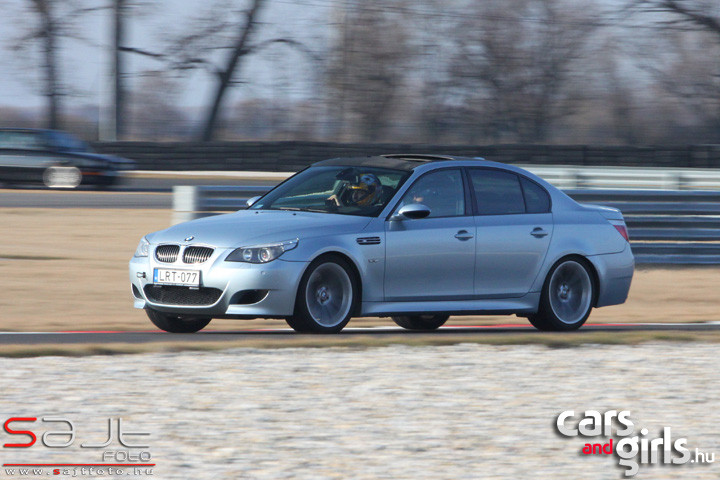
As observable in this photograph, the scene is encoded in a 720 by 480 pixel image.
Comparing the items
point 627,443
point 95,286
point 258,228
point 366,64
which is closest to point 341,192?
point 258,228

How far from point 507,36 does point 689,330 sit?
27.6m

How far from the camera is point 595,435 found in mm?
5875

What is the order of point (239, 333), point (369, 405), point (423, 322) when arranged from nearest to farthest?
point (369, 405) → point (239, 333) → point (423, 322)

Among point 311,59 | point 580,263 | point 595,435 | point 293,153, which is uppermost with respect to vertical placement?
point 311,59

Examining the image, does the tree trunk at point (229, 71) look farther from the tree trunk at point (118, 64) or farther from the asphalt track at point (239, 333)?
the asphalt track at point (239, 333)

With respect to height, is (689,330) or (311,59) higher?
(311,59)

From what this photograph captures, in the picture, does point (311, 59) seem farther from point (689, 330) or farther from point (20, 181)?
point (689, 330)

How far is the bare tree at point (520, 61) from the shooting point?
118ft

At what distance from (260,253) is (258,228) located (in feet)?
0.91

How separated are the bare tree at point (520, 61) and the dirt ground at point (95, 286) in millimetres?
19064

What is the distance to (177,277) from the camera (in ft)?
28.6

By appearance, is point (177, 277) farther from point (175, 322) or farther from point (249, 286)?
point (175, 322)

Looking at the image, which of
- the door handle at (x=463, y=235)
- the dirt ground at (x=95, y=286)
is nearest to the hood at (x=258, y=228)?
the door handle at (x=463, y=235)

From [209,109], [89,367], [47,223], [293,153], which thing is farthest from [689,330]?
[209,109]
